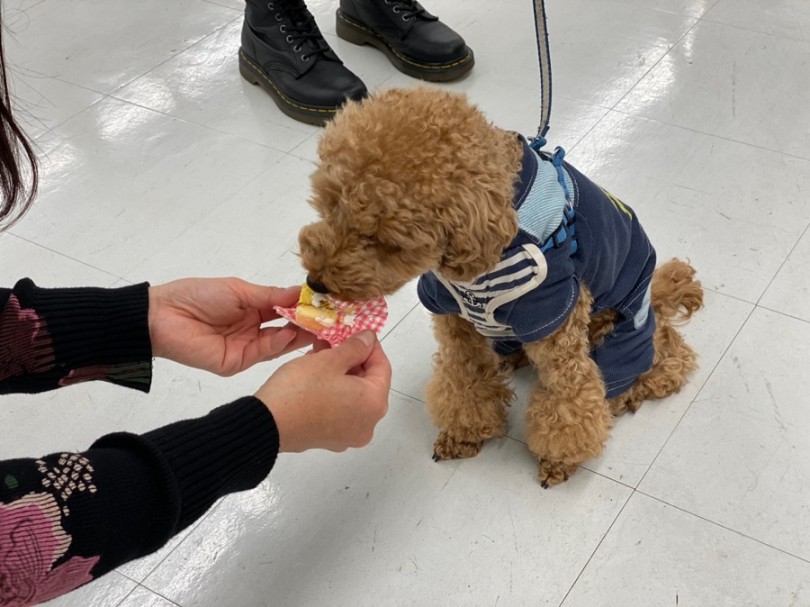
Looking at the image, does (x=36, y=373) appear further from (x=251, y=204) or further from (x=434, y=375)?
(x=251, y=204)

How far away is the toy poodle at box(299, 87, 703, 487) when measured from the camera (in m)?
0.94

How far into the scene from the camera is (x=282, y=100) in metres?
2.12

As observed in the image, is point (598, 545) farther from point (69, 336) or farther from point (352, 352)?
point (69, 336)

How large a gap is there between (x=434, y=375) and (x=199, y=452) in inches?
24.6

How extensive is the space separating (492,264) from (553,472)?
17.3 inches

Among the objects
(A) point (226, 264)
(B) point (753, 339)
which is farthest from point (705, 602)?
(A) point (226, 264)

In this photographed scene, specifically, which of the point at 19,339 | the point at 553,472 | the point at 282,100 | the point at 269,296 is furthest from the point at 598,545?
the point at 282,100

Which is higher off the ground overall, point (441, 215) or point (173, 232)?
point (441, 215)

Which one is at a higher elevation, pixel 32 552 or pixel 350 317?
pixel 32 552

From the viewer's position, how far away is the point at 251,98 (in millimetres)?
2203

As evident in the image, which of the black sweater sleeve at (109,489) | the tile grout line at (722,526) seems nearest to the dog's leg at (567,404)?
the tile grout line at (722,526)

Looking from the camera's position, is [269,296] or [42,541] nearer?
[42,541]

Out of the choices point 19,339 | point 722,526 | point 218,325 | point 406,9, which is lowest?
point 722,526

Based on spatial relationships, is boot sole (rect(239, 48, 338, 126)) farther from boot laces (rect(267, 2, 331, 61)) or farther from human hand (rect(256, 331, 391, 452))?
human hand (rect(256, 331, 391, 452))
